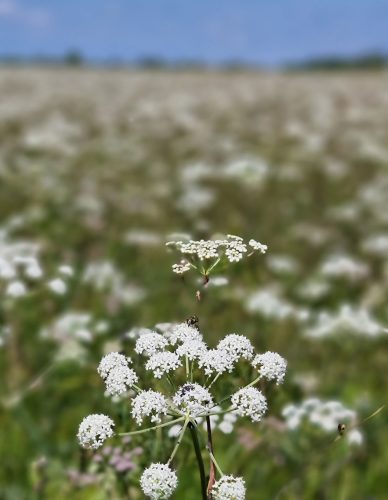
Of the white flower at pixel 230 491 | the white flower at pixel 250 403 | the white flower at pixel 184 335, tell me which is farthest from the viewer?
the white flower at pixel 184 335

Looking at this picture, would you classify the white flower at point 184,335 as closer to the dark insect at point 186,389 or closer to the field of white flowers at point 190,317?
the field of white flowers at point 190,317

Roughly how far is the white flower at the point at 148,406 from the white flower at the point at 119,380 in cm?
4

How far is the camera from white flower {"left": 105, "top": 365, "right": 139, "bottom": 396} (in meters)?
1.56

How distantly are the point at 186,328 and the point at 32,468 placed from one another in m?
1.81

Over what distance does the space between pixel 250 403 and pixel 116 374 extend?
0.92ft

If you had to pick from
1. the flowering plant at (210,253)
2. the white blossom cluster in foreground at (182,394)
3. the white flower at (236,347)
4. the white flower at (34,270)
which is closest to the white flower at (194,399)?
→ the white blossom cluster in foreground at (182,394)

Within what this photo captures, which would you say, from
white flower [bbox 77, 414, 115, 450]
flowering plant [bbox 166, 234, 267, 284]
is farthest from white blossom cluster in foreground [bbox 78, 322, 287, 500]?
flowering plant [bbox 166, 234, 267, 284]

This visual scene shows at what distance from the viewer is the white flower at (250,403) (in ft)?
4.99

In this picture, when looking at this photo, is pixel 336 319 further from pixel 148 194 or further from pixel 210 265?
pixel 148 194

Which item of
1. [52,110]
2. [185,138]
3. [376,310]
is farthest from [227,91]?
[376,310]

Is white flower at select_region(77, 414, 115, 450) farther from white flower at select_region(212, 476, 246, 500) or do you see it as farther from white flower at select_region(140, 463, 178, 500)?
white flower at select_region(212, 476, 246, 500)

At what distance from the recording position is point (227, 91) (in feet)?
88.5

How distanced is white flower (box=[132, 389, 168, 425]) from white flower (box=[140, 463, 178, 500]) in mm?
102

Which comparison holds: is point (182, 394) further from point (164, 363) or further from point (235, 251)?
point (235, 251)
